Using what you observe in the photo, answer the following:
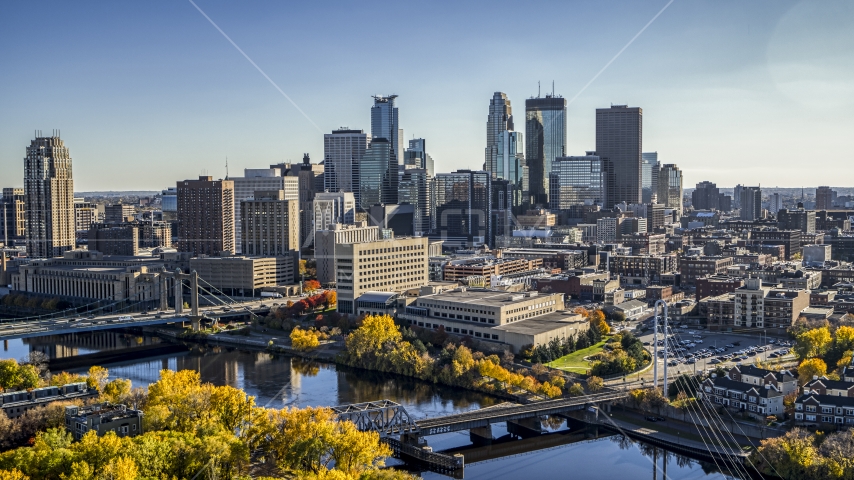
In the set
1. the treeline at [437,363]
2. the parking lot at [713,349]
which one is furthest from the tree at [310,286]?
the parking lot at [713,349]

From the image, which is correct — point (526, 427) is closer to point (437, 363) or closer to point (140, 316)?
point (437, 363)

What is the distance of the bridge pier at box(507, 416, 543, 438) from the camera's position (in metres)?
21.0

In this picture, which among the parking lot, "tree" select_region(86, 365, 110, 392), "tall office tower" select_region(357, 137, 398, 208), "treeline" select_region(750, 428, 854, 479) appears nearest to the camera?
"treeline" select_region(750, 428, 854, 479)

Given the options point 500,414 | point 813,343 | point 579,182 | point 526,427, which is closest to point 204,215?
point 526,427

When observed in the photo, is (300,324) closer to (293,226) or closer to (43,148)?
(293,226)

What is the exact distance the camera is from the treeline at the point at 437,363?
79.2ft

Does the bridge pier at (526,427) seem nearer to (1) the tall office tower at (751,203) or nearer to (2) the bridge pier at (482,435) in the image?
(2) the bridge pier at (482,435)

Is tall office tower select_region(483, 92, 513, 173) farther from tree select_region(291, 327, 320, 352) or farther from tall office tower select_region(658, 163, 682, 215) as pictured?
tree select_region(291, 327, 320, 352)

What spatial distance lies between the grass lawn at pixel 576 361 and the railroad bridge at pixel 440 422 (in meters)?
4.09

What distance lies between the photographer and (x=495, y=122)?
327 feet

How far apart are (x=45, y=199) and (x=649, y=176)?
8642cm

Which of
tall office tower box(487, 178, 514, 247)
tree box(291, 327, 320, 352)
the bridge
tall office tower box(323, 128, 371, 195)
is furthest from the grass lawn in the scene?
tall office tower box(323, 128, 371, 195)

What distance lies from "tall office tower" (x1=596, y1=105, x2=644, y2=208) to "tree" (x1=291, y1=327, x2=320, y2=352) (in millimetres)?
61688

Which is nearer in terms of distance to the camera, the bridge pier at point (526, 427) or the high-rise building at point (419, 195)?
the bridge pier at point (526, 427)
